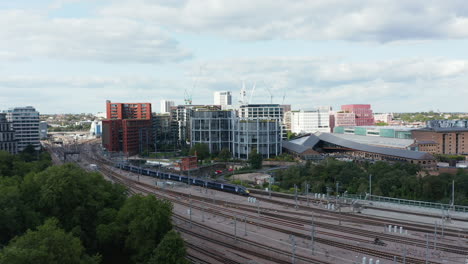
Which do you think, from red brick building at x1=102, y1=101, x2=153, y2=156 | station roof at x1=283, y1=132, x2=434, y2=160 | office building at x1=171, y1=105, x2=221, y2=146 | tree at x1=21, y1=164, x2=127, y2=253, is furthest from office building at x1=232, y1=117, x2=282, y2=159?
tree at x1=21, y1=164, x2=127, y2=253

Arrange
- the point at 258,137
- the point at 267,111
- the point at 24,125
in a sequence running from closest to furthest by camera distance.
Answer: the point at 258,137 < the point at 24,125 < the point at 267,111

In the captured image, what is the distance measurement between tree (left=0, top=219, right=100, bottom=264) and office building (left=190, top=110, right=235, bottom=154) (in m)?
93.4

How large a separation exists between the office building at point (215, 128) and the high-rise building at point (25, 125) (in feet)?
190

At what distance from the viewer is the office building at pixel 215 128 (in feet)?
396

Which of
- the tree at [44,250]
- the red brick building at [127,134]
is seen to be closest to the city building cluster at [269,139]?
the red brick building at [127,134]

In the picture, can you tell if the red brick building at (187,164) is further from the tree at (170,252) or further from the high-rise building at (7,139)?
the tree at (170,252)

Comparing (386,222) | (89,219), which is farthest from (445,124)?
(89,219)

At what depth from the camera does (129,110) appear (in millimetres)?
151250

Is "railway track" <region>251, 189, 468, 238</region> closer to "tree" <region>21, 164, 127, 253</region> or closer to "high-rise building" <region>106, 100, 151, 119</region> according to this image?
"tree" <region>21, 164, 127, 253</region>

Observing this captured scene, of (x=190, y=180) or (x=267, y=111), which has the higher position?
(x=267, y=111)

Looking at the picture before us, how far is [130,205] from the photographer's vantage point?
37219 mm

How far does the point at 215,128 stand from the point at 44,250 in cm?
9637

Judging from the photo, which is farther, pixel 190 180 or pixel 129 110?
pixel 129 110

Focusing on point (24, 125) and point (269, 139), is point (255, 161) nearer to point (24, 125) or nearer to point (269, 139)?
point (269, 139)
